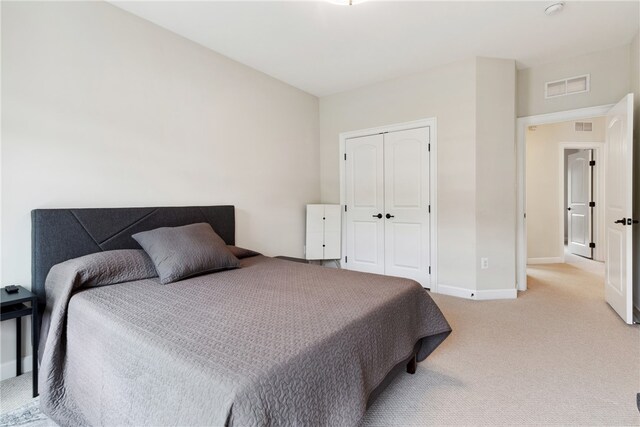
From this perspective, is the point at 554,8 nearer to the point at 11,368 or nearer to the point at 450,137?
the point at 450,137

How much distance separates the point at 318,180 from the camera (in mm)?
4480

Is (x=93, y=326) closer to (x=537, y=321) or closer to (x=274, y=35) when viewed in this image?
(x=274, y=35)

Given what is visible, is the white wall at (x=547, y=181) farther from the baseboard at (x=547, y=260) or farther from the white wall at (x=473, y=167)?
the white wall at (x=473, y=167)

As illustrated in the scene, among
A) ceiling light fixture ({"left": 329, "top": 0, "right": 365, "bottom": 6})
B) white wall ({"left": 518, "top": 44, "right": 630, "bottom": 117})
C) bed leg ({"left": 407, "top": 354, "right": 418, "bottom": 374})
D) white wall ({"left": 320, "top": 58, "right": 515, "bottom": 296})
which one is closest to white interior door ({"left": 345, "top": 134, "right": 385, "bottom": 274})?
white wall ({"left": 320, "top": 58, "right": 515, "bottom": 296})

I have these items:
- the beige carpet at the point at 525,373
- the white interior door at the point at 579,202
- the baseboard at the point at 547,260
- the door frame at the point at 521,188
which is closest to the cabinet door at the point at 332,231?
the beige carpet at the point at 525,373

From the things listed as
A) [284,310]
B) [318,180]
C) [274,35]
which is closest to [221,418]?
[284,310]

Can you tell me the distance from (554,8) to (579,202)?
4889 mm

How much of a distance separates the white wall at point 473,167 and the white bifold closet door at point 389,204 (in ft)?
0.70

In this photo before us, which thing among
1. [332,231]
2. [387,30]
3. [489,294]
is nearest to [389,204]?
[332,231]

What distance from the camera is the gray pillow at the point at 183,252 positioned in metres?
2.01

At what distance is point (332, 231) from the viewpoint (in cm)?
419

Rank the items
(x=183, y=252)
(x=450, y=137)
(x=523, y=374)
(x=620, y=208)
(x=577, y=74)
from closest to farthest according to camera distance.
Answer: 1. (x=523, y=374)
2. (x=183, y=252)
3. (x=620, y=208)
4. (x=577, y=74)
5. (x=450, y=137)

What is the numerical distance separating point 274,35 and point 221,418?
2944 mm

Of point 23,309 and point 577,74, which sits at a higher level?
point 577,74
